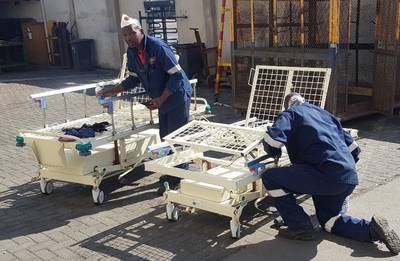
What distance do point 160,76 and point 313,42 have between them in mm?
3702

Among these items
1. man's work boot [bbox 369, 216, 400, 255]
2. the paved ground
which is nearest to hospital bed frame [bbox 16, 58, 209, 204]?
the paved ground

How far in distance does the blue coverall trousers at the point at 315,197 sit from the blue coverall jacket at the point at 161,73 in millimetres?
1530

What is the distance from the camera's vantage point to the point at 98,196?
5121mm

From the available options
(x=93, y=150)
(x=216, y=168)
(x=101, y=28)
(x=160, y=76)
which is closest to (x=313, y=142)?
(x=216, y=168)

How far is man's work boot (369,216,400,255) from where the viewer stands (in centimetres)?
368

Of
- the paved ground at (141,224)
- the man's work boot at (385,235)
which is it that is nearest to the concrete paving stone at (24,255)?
the paved ground at (141,224)

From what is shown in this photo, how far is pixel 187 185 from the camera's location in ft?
14.5

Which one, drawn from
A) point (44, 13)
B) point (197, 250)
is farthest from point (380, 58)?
point (44, 13)

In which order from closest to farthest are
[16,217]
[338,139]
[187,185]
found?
[338,139]
[187,185]
[16,217]

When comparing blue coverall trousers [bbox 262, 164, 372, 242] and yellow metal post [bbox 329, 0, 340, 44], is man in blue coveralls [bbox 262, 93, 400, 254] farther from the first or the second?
yellow metal post [bbox 329, 0, 340, 44]

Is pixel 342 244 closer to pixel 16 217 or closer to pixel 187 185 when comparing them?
pixel 187 185

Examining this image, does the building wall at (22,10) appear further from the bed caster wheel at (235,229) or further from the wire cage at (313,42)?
the bed caster wheel at (235,229)

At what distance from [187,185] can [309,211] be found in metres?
1.19

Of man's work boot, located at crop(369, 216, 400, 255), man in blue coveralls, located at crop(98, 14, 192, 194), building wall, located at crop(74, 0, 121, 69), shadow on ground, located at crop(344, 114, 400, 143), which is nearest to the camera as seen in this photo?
man's work boot, located at crop(369, 216, 400, 255)
